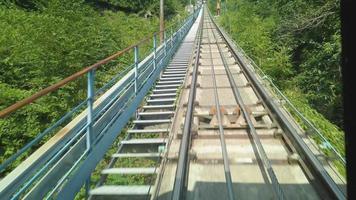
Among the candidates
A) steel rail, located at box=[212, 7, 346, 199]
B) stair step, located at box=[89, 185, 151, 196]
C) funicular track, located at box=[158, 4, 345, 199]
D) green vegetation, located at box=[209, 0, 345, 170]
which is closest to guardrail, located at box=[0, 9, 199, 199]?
stair step, located at box=[89, 185, 151, 196]

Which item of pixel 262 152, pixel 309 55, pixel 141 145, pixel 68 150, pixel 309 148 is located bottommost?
pixel 141 145

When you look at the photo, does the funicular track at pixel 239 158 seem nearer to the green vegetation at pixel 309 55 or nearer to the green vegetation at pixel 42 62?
the green vegetation at pixel 309 55

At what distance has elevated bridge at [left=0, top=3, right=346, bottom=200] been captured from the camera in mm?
4094

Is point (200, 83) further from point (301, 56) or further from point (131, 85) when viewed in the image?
point (301, 56)

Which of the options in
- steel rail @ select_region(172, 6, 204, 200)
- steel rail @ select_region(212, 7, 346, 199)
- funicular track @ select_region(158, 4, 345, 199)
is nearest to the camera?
steel rail @ select_region(212, 7, 346, 199)

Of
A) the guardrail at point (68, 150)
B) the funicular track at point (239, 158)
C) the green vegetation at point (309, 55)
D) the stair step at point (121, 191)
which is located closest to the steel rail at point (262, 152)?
the funicular track at point (239, 158)

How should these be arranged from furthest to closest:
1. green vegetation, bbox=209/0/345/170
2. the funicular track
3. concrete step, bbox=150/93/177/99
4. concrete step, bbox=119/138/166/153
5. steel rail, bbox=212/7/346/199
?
green vegetation, bbox=209/0/345/170 → concrete step, bbox=150/93/177/99 → concrete step, bbox=119/138/166/153 → the funicular track → steel rail, bbox=212/7/346/199

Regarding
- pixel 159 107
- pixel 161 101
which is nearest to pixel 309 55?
pixel 161 101

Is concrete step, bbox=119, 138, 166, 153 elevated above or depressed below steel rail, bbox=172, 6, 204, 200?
below

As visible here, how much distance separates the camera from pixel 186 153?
585cm

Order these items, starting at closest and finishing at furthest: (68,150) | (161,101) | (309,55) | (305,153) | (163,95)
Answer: (68,150) → (305,153) → (161,101) → (163,95) → (309,55)

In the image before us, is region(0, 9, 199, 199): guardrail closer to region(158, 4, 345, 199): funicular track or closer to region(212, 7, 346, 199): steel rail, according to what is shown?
region(158, 4, 345, 199): funicular track

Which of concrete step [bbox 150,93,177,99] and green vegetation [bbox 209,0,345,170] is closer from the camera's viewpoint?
concrete step [bbox 150,93,177,99]

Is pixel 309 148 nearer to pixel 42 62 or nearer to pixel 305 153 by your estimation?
pixel 305 153
